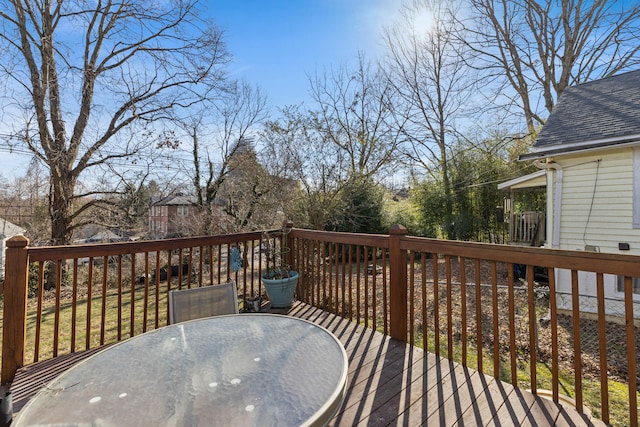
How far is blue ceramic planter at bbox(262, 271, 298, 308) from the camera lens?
3.44 m

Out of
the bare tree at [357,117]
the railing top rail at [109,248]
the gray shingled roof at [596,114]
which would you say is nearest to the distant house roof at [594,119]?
the gray shingled roof at [596,114]

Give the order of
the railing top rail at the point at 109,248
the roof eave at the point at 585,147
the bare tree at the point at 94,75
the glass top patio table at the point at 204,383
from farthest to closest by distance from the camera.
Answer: the bare tree at the point at 94,75
the roof eave at the point at 585,147
the railing top rail at the point at 109,248
the glass top patio table at the point at 204,383

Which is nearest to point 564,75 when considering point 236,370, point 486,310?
point 486,310

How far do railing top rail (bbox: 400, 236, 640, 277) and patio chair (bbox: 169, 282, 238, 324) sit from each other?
1515 mm

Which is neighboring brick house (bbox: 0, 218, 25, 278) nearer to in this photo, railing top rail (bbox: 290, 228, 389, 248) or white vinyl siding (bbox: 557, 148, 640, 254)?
railing top rail (bbox: 290, 228, 389, 248)

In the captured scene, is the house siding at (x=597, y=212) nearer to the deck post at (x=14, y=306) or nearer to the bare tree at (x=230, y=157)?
the deck post at (x=14, y=306)

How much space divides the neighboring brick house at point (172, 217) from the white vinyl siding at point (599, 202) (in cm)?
1059

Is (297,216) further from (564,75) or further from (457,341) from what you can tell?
(564,75)

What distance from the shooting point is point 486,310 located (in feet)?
18.8

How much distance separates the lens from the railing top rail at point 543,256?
4.94 ft

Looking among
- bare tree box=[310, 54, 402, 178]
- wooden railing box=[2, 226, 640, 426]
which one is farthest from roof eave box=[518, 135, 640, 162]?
bare tree box=[310, 54, 402, 178]

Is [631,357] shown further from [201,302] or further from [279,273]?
[279,273]

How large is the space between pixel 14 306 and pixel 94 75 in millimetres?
7995

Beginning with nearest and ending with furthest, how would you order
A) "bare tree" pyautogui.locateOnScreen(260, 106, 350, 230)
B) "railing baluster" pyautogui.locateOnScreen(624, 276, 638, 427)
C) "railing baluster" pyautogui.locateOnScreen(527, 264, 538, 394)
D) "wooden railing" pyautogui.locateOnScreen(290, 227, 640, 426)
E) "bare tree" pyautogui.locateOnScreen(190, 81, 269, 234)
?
"railing baluster" pyautogui.locateOnScreen(624, 276, 638, 427) → "wooden railing" pyautogui.locateOnScreen(290, 227, 640, 426) → "railing baluster" pyautogui.locateOnScreen(527, 264, 538, 394) → "bare tree" pyautogui.locateOnScreen(260, 106, 350, 230) → "bare tree" pyautogui.locateOnScreen(190, 81, 269, 234)
